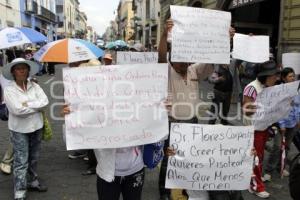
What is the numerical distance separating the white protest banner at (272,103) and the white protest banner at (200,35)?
1108 mm

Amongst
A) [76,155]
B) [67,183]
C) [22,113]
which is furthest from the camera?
[76,155]

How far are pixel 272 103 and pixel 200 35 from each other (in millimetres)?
1602

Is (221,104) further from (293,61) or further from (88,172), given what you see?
(88,172)

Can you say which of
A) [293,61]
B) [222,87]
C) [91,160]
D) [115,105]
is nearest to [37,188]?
[91,160]

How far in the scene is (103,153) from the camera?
3074mm

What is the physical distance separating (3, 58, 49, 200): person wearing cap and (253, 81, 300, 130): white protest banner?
238 centimetres

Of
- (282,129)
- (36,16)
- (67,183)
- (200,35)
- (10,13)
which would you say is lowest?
(67,183)

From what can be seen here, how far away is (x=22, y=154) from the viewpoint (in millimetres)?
4637

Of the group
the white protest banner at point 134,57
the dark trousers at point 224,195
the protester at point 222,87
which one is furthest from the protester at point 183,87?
the white protest banner at point 134,57

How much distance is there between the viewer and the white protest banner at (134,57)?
926 centimetres

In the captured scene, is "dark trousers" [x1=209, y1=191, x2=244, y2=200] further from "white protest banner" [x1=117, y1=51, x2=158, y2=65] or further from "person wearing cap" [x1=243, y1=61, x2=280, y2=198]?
"white protest banner" [x1=117, y1=51, x2=158, y2=65]

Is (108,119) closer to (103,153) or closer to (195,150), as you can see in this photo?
(103,153)

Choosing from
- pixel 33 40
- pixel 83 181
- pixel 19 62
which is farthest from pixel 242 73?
pixel 19 62

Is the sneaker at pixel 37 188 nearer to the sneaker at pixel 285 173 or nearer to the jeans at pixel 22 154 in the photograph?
the jeans at pixel 22 154
